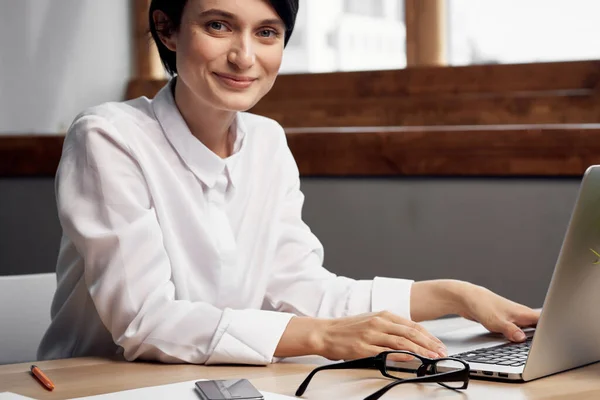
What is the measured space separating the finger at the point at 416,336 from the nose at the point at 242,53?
51cm

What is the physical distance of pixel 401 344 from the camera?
112 centimetres

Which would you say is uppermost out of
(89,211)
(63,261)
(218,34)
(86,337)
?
(218,34)

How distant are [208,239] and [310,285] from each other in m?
0.22

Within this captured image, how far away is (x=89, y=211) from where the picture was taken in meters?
1.31

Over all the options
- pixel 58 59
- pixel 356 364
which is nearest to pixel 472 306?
pixel 356 364

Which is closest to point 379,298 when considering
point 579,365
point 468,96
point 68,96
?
point 579,365

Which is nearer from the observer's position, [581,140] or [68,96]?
[581,140]

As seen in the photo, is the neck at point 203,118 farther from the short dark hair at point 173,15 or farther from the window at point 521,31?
the window at point 521,31

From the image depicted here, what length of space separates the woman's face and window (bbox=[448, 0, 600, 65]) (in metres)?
1.19

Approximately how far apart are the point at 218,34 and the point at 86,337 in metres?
0.54

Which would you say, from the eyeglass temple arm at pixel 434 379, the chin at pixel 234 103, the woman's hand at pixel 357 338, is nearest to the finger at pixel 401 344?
the woman's hand at pixel 357 338

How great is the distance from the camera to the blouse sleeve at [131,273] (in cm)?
121

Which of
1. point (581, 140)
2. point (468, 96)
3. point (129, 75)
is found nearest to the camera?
point (581, 140)

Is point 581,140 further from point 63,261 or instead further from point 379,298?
point 63,261
